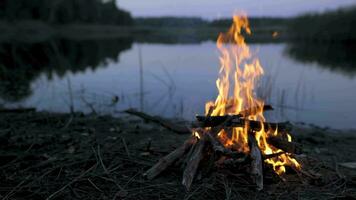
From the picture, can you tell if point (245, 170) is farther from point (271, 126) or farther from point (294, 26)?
point (294, 26)

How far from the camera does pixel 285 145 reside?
4734mm

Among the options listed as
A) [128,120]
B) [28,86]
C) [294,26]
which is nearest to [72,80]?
[28,86]

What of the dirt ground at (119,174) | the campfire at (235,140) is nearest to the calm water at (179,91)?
the campfire at (235,140)

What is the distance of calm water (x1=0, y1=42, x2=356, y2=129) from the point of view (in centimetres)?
1177

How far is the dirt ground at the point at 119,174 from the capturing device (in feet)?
14.4

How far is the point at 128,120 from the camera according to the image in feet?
32.3

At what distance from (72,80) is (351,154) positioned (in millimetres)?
14137

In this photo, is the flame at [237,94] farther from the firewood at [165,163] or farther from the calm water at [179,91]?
the calm water at [179,91]

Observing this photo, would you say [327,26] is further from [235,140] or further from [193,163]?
[193,163]

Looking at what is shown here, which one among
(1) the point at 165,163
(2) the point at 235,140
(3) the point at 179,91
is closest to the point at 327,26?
(3) the point at 179,91

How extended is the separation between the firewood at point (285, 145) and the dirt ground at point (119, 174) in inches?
14.3

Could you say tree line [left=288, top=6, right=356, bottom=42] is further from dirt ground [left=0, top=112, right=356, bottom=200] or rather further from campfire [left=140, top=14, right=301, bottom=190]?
campfire [left=140, top=14, right=301, bottom=190]

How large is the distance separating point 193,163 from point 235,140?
80 cm

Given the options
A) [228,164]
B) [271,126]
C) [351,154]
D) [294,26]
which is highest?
[294,26]
